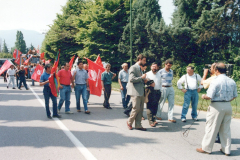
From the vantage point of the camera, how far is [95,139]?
520 centimetres

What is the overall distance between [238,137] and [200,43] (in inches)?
611

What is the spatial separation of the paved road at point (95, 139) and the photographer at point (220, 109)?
25 centimetres

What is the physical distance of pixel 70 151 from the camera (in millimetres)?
4480

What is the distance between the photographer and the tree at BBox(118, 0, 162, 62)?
22.9m

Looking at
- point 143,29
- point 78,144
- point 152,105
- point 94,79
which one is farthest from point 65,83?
point 143,29

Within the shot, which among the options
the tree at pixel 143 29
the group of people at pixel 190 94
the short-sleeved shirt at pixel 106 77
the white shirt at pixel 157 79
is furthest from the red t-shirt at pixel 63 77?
the tree at pixel 143 29

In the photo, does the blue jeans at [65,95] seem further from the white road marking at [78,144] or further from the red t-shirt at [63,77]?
the white road marking at [78,144]

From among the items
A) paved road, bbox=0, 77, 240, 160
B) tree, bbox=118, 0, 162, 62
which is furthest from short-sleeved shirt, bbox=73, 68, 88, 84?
tree, bbox=118, 0, 162, 62

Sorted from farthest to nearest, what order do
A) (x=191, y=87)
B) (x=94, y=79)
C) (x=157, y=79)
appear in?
(x=94, y=79) → (x=191, y=87) → (x=157, y=79)

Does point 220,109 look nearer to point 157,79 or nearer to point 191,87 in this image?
point 157,79

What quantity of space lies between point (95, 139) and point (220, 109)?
110 inches

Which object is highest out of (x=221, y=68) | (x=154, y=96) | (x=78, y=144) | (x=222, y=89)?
(x=221, y=68)

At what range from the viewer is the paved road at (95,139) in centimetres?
430

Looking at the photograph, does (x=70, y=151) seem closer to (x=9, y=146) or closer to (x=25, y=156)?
(x=25, y=156)
